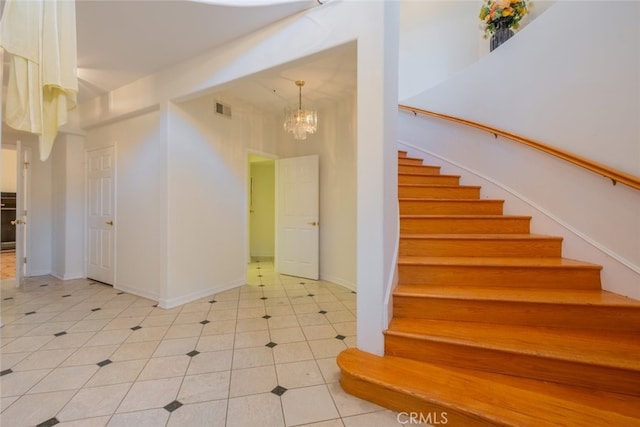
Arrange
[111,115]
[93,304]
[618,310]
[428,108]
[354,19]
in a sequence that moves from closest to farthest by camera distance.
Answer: [618,310] → [354,19] → [93,304] → [111,115] → [428,108]

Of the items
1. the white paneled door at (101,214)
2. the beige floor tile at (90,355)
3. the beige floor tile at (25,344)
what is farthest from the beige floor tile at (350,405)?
the white paneled door at (101,214)

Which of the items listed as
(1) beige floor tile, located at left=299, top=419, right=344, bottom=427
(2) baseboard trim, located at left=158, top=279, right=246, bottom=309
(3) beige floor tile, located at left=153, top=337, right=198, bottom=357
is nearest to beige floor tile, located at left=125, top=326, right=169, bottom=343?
(3) beige floor tile, located at left=153, top=337, right=198, bottom=357

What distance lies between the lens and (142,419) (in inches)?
60.6

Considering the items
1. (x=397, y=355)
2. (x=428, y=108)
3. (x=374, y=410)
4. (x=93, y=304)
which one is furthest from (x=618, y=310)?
(x=93, y=304)

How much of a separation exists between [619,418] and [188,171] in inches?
155

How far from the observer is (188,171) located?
3.35 metres

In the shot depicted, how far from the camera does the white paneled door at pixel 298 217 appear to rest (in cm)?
435

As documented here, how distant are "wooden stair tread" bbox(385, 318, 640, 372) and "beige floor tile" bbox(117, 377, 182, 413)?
1462 millimetres

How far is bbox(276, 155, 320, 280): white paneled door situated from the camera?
4.35 m

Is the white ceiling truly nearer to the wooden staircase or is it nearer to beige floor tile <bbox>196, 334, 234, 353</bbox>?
the wooden staircase

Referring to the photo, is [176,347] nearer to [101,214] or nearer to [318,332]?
[318,332]

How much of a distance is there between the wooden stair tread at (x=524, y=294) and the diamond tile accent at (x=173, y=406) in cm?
156

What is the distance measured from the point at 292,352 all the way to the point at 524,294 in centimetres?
178

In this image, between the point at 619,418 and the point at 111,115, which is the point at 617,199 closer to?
the point at 619,418
